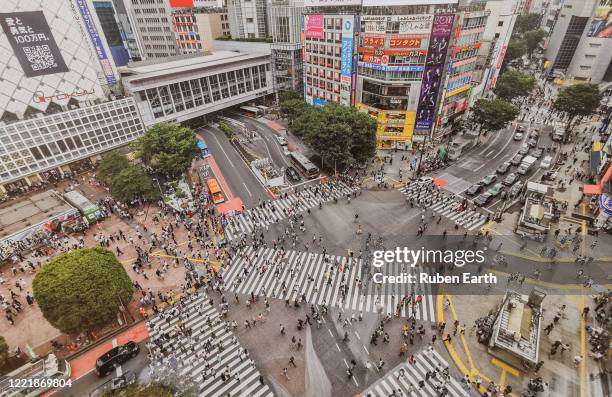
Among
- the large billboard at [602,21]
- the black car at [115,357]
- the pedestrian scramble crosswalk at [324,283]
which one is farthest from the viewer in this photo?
the large billboard at [602,21]

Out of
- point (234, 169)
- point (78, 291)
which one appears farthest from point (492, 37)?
point (78, 291)

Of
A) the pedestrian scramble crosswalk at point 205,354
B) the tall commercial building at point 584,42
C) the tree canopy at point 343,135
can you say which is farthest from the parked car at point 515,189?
the tall commercial building at point 584,42

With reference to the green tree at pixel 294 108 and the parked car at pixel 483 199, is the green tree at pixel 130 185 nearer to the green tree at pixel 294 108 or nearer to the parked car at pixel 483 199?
the green tree at pixel 294 108

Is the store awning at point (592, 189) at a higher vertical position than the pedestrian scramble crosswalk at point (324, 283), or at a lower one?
higher

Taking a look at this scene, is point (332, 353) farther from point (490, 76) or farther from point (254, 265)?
point (490, 76)

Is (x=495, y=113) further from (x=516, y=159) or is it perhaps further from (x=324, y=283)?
(x=324, y=283)

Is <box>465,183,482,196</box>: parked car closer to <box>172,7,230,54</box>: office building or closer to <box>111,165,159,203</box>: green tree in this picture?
<box>111,165,159,203</box>: green tree
